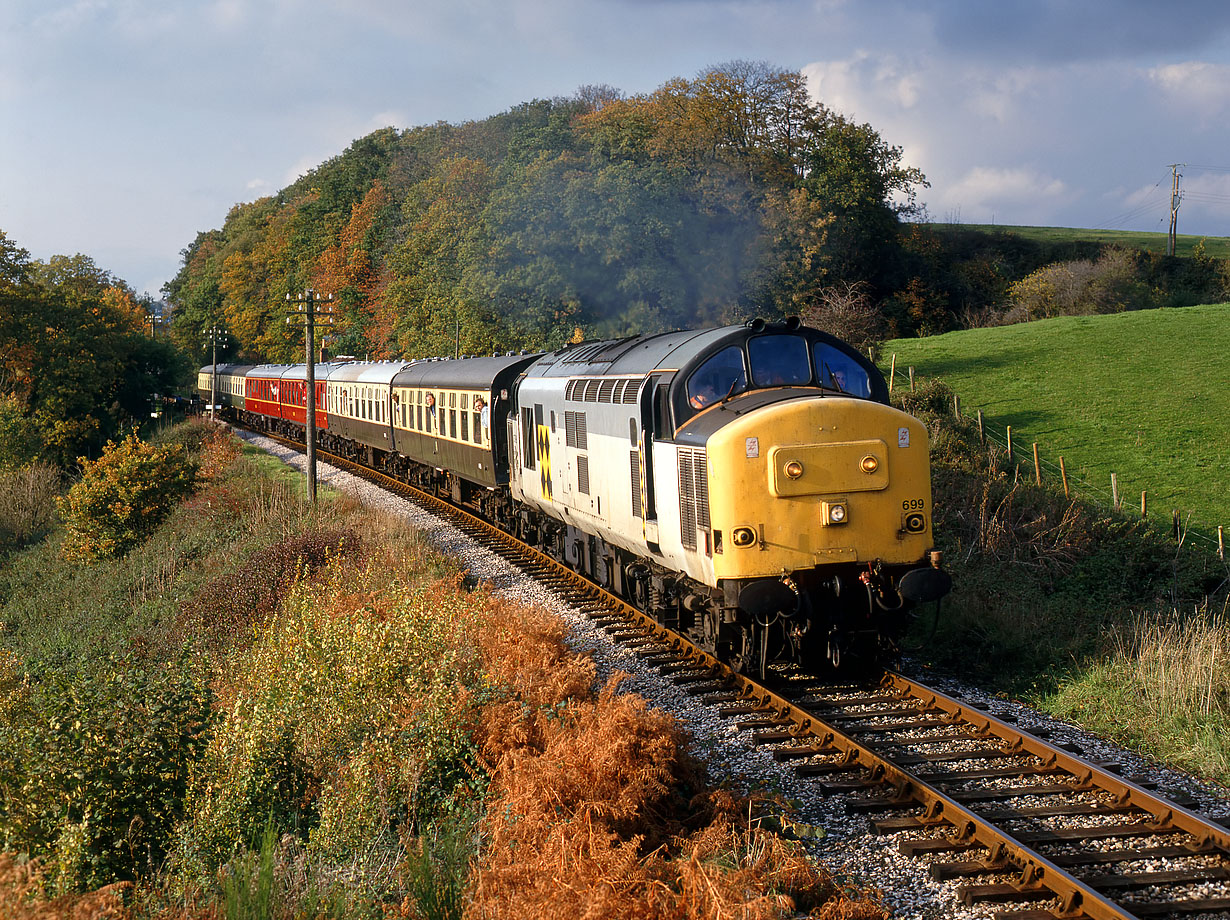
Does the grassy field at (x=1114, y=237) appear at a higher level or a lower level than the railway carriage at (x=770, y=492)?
higher

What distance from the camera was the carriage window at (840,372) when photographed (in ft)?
33.4

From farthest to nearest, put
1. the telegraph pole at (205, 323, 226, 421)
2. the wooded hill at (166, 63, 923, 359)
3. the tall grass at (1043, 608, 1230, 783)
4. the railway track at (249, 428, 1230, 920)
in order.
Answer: the telegraph pole at (205, 323, 226, 421)
the wooded hill at (166, 63, 923, 359)
the tall grass at (1043, 608, 1230, 783)
the railway track at (249, 428, 1230, 920)

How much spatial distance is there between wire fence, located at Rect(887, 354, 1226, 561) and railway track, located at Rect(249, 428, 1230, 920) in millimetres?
9592

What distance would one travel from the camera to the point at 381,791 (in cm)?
703

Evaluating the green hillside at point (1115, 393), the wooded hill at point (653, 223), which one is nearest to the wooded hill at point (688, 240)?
the wooded hill at point (653, 223)

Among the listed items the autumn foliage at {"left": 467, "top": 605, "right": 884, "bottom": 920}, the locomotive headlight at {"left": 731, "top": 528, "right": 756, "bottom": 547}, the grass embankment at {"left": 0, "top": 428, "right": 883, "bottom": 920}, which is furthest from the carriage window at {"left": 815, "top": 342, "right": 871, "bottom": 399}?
the autumn foliage at {"left": 467, "top": 605, "right": 884, "bottom": 920}

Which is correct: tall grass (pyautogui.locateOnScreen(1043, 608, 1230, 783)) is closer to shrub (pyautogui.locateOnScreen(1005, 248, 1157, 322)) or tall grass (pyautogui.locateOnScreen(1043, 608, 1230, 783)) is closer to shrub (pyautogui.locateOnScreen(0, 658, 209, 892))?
shrub (pyautogui.locateOnScreen(0, 658, 209, 892))

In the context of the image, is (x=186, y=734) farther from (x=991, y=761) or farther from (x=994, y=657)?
(x=994, y=657)

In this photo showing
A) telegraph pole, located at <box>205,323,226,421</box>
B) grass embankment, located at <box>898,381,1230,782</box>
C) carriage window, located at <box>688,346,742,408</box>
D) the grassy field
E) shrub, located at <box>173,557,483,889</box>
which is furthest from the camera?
the grassy field

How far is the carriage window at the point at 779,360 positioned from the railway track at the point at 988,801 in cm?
297

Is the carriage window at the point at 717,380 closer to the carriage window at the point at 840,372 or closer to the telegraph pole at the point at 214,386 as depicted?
the carriage window at the point at 840,372

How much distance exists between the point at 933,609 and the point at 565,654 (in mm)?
5042

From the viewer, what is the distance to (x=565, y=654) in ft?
32.9

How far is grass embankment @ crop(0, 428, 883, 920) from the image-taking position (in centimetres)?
541
